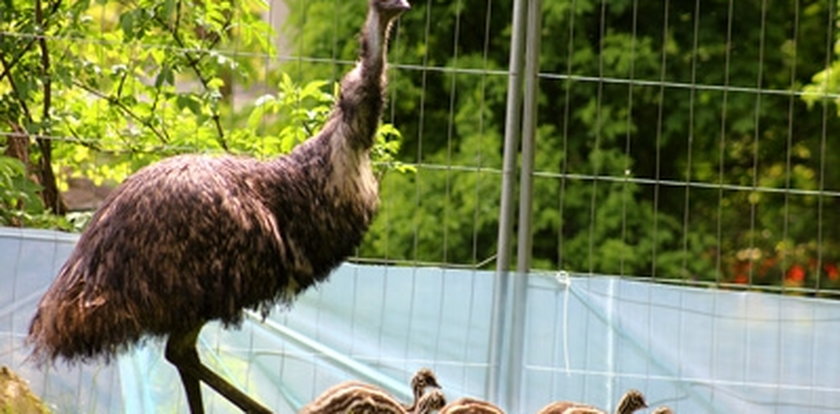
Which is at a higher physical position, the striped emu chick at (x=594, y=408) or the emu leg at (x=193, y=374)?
the emu leg at (x=193, y=374)

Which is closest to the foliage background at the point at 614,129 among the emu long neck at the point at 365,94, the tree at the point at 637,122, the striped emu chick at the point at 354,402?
the tree at the point at 637,122

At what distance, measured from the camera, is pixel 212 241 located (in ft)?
24.4

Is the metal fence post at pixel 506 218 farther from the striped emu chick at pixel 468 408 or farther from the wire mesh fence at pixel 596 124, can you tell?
the wire mesh fence at pixel 596 124

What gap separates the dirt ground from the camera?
324 inches

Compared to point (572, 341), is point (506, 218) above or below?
above

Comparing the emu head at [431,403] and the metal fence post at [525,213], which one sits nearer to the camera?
the emu head at [431,403]

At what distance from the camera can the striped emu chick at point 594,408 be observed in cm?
855

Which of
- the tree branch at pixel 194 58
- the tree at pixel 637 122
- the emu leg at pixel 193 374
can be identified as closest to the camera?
the emu leg at pixel 193 374

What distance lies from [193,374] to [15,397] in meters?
0.93

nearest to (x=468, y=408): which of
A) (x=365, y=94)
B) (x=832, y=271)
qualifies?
(x=365, y=94)

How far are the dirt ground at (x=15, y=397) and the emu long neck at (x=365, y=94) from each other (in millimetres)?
1625

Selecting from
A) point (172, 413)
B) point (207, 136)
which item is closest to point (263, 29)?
point (207, 136)

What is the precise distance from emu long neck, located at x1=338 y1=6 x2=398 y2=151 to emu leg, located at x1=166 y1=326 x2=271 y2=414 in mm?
818

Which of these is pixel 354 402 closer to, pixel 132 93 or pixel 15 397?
pixel 15 397
